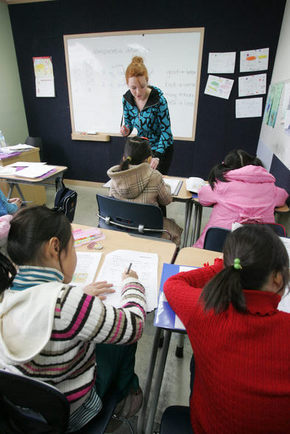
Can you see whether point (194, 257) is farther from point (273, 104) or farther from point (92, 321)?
point (273, 104)

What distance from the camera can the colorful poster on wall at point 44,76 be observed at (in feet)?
12.8

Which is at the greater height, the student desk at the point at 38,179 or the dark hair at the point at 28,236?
the dark hair at the point at 28,236

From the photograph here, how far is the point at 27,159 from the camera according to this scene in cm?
329

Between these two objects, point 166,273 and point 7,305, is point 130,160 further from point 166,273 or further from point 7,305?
point 7,305

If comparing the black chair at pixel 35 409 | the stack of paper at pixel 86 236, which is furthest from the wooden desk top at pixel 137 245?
the black chair at pixel 35 409

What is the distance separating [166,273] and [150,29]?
3454 mm

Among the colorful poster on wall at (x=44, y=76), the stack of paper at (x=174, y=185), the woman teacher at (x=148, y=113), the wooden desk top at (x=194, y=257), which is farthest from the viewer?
the colorful poster on wall at (x=44, y=76)

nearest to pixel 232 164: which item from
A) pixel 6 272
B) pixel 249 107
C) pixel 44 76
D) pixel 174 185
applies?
pixel 174 185

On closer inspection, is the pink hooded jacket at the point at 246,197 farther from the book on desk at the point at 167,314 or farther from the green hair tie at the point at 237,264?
the green hair tie at the point at 237,264

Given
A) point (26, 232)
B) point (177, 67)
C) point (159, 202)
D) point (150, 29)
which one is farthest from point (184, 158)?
point (26, 232)

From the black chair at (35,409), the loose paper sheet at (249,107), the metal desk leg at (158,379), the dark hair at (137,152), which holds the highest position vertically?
the loose paper sheet at (249,107)

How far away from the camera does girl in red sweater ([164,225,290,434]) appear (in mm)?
597

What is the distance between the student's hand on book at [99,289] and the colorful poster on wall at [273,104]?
8.87ft

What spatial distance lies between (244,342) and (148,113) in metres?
2.18
